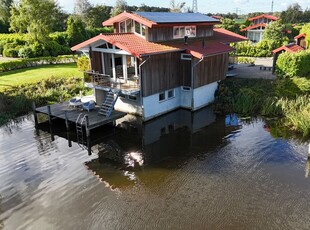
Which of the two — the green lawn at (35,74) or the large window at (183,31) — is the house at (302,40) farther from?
the green lawn at (35,74)

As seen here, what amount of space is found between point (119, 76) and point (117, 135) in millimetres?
5581

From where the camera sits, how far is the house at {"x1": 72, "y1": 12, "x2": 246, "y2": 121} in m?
21.0

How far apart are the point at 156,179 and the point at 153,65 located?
9.58 meters

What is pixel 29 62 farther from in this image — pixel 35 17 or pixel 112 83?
pixel 112 83

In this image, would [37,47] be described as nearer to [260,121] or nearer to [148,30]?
[148,30]

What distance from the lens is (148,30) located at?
22.2 metres

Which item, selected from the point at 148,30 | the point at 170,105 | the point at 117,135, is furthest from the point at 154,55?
the point at 117,135

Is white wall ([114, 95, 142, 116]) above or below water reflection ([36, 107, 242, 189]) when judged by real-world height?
above

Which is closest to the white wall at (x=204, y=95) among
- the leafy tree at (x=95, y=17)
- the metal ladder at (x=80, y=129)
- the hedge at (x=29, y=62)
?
the metal ladder at (x=80, y=129)

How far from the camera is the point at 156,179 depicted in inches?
579

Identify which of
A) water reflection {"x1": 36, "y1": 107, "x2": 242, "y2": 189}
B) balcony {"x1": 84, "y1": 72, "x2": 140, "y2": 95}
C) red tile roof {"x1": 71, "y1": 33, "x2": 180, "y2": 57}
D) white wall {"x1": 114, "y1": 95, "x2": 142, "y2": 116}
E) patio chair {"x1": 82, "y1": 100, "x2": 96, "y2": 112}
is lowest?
water reflection {"x1": 36, "y1": 107, "x2": 242, "y2": 189}

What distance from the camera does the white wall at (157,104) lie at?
71.3ft

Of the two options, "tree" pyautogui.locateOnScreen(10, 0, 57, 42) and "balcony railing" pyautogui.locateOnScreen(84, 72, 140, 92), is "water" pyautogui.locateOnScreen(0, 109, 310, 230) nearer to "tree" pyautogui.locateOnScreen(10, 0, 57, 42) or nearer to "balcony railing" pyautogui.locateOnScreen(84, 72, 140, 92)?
"balcony railing" pyautogui.locateOnScreen(84, 72, 140, 92)

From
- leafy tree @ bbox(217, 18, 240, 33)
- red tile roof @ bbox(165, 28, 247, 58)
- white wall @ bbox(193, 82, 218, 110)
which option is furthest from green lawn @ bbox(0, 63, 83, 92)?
leafy tree @ bbox(217, 18, 240, 33)
